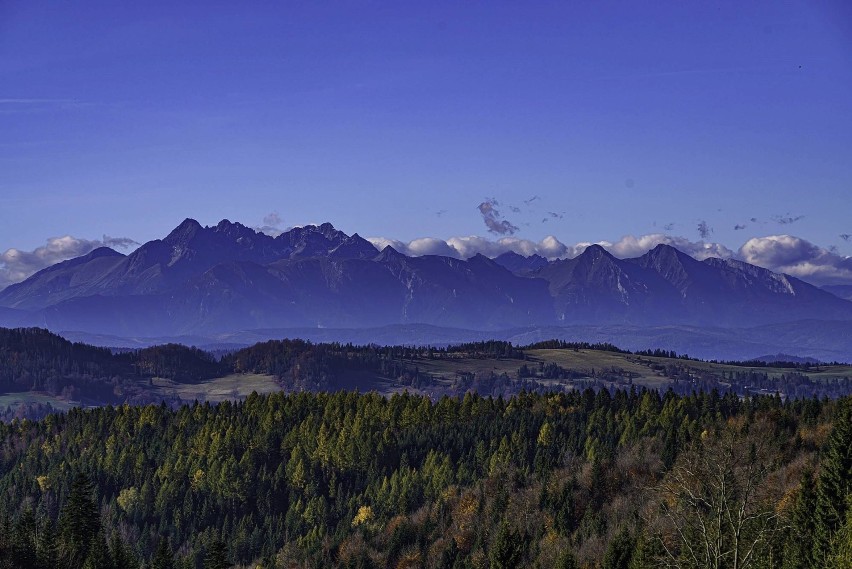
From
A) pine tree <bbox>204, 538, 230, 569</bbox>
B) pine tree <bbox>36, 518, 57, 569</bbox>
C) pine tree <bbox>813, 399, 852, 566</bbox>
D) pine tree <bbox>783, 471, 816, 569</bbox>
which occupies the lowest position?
pine tree <bbox>36, 518, 57, 569</bbox>

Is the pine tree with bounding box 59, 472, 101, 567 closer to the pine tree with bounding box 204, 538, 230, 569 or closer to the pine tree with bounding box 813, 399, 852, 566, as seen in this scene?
the pine tree with bounding box 204, 538, 230, 569

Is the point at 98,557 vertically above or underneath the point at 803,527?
underneath

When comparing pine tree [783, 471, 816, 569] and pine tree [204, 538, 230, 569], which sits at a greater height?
pine tree [783, 471, 816, 569]

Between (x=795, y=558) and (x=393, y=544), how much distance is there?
106 m

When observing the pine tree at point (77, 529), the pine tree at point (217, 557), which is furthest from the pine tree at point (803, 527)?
the pine tree at point (77, 529)

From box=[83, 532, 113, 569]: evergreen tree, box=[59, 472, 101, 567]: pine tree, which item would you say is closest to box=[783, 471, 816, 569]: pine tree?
box=[83, 532, 113, 569]: evergreen tree

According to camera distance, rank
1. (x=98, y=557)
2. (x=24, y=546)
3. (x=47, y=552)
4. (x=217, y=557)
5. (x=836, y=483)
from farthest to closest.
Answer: (x=47, y=552) → (x=24, y=546) → (x=98, y=557) → (x=217, y=557) → (x=836, y=483)

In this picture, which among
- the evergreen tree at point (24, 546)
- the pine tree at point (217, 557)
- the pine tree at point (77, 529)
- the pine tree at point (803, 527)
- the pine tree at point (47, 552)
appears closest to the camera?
the pine tree at point (803, 527)

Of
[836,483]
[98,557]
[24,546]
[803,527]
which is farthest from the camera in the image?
[24,546]

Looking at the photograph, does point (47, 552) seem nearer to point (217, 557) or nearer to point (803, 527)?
point (217, 557)

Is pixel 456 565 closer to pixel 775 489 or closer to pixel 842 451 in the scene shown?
pixel 775 489

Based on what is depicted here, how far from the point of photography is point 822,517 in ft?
357

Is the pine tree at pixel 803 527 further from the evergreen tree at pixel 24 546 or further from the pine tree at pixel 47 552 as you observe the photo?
the evergreen tree at pixel 24 546

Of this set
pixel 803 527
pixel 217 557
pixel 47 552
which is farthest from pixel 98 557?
pixel 803 527
